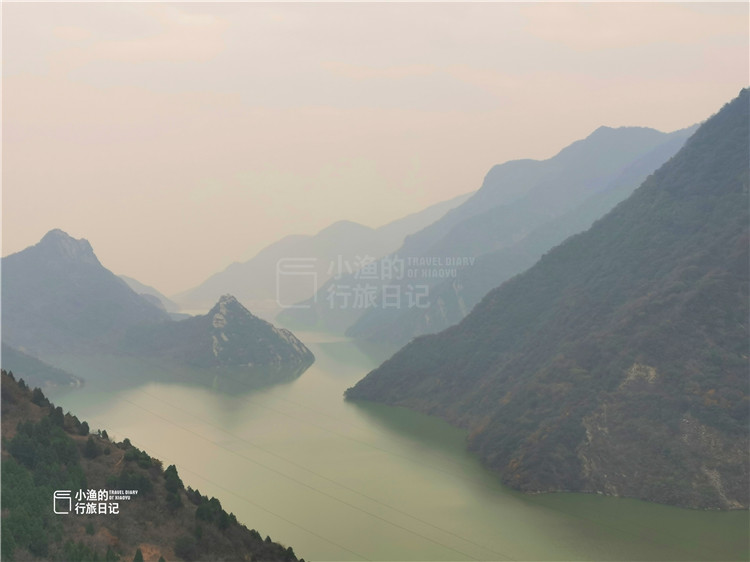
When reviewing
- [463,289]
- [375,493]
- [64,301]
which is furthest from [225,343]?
[375,493]

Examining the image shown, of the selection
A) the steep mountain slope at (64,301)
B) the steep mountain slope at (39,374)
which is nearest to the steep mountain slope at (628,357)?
the steep mountain slope at (39,374)

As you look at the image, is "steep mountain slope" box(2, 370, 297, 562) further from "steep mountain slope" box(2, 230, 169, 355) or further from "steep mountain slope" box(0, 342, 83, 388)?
"steep mountain slope" box(2, 230, 169, 355)

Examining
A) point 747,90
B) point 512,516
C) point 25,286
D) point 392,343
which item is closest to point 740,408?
point 512,516

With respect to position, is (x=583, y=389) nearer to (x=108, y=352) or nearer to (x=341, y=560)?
(x=341, y=560)

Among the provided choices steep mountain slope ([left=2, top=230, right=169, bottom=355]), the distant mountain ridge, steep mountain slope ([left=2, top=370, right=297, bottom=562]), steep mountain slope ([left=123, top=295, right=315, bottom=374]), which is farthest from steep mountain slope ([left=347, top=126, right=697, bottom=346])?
steep mountain slope ([left=2, top=370, right=297, bottom=562])

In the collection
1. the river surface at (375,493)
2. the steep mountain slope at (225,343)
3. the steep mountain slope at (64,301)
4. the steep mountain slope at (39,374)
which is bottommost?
the river surface at (375,493)

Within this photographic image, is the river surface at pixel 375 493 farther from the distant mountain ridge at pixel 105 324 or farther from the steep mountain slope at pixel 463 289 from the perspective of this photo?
the steep mountain slope at pixel 463 289
